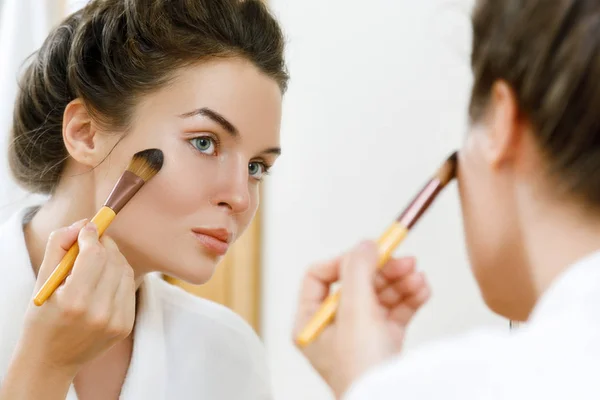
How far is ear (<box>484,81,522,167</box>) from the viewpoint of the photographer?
46 cm

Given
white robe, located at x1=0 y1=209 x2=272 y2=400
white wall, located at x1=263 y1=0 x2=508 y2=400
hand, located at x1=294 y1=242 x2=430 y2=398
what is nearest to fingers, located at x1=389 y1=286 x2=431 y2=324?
hand, located at x1=294 y1=242 x2=430 y2=398

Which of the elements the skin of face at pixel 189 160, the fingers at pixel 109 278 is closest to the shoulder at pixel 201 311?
the skin of face at pixel 189 160

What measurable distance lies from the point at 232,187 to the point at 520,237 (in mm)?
373

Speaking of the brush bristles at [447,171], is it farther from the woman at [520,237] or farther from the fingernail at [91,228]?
the fingernail at [91,228]

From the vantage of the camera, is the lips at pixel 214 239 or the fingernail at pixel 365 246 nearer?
the fingernail at pixel 365 246

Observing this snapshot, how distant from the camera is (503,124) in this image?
0.46 meters

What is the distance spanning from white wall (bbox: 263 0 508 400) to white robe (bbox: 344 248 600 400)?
2.09ft

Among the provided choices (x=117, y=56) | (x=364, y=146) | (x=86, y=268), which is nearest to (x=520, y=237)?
(x=86, y=268)

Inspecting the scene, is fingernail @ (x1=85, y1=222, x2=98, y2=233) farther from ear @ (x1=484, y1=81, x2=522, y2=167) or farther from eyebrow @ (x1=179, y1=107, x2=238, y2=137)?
ear @ (x1=484, y1=81, x2=522, y2=167)

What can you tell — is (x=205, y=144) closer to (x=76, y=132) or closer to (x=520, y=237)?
(x=76, y=132)

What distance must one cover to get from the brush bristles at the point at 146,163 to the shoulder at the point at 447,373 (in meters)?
0.38

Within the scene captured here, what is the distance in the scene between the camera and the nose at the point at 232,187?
782mm

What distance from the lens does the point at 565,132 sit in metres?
0.43

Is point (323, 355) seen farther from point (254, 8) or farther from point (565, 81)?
point (254, 8)
